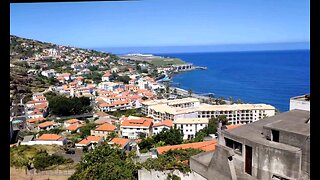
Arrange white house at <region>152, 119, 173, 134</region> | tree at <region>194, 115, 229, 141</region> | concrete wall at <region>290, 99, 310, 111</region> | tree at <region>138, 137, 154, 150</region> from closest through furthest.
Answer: concrete wall at <region>290, 99, 310, 111</region> → tree at <region>138, 137, 154, 150</region> → tree at <region>194, 115, 229, 141</region> → white house at <region>152, 119, 173, 134</region>

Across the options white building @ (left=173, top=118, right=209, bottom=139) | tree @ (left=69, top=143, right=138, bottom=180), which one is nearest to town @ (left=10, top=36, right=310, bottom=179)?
white building @ (left=173, top=118, right=209, bottom=139)

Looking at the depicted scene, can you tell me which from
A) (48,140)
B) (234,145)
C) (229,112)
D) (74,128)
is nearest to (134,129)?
(74,128)

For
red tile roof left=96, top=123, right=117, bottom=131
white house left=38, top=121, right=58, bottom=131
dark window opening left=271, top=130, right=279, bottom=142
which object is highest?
dark window opening left=271, top=130, right=279, bottom=142

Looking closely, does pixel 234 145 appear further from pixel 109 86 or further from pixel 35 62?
pixel 35 62

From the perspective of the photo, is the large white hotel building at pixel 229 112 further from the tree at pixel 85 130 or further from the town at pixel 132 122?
the tree at pixel 85 130

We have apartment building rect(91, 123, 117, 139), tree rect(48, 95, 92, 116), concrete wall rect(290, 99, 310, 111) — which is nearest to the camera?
concrete wall rect(290, 99, 310, 111)

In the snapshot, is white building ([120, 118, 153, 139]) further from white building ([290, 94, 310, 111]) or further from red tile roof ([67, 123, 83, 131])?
white building ([290, 94, 310, 111])

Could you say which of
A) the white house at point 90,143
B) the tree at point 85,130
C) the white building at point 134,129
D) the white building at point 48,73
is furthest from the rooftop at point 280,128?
the white building at point 48,73

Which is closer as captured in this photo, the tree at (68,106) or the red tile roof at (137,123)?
the red tile roof at (137,123)
